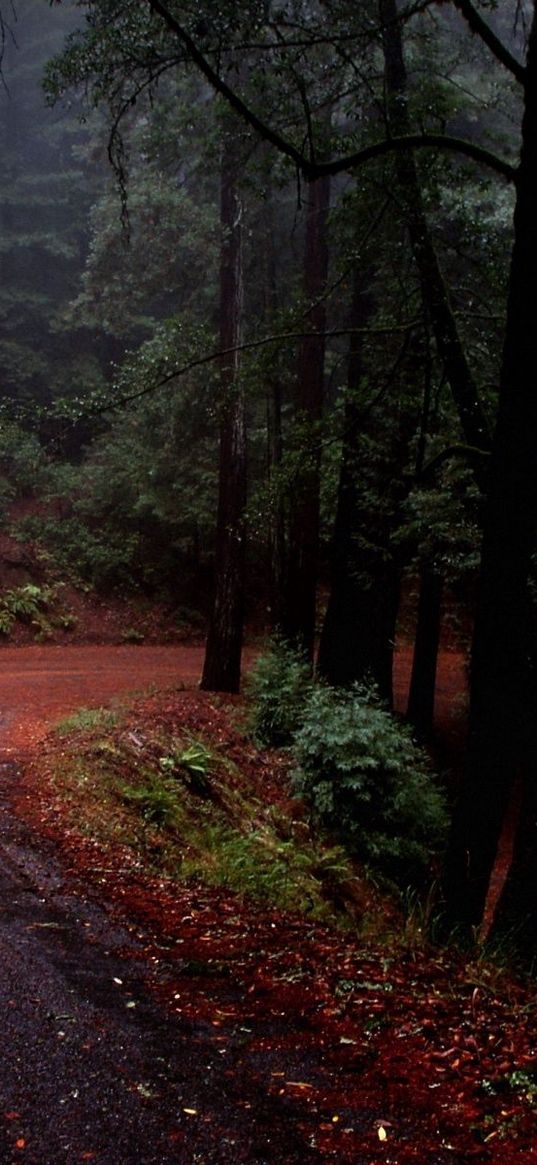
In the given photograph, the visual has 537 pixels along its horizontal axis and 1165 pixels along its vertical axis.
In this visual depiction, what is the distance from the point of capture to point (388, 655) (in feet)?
41.9

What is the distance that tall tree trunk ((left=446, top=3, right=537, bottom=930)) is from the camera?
5.08 metres

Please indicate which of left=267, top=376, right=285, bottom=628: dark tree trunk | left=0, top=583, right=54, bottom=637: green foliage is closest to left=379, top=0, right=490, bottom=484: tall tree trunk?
left=267, top=376, right=285, bottom=628: dark tree trunk

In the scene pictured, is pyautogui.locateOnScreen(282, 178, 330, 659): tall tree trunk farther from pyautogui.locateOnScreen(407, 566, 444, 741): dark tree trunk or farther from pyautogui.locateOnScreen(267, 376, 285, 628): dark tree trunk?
pyautogui.locateOnScreen(407, 566, 444, 741): dark tree trunk

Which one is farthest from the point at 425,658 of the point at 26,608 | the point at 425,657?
the point at 26,608

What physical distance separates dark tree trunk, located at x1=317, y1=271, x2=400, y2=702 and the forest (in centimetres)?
6

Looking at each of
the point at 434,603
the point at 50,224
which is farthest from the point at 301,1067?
the point at 50,224

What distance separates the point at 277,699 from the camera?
10438mm

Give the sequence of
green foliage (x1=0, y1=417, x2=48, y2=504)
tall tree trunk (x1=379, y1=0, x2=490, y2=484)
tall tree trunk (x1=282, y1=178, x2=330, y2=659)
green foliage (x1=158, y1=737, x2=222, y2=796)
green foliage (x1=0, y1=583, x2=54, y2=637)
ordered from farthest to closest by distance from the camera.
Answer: green foliage (x1=0, y1=417, x2=48, y2=504) < green foliage (x1=0, y1=583, x2=54, y2=637) < tall tree trunk (x1=282, y1=178, x2=330, y2=659) < green foliage (x1=158, y1=737, x2=222, y2=796) < tall tree trunk (x1=379, y1=0, x2=490, y2=484)

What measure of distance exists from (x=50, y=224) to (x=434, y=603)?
2217 centimetres

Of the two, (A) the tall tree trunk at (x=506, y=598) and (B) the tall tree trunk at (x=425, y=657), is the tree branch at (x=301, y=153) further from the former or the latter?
(B) the tall tree trunk at (x=425, y=657)

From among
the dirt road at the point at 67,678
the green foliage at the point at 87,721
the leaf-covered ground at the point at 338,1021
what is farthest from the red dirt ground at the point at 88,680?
the leaf-covered ground at the point at 338,1021

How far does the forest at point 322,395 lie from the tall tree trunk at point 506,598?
2 centimetres

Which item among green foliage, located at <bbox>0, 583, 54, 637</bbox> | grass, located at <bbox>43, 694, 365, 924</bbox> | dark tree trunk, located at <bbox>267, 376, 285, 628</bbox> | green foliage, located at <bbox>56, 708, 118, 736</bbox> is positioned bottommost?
grass, located at <bbox>43, 694, 365, 924</bbox>

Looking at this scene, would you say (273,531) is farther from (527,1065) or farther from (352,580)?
(527,1065)
